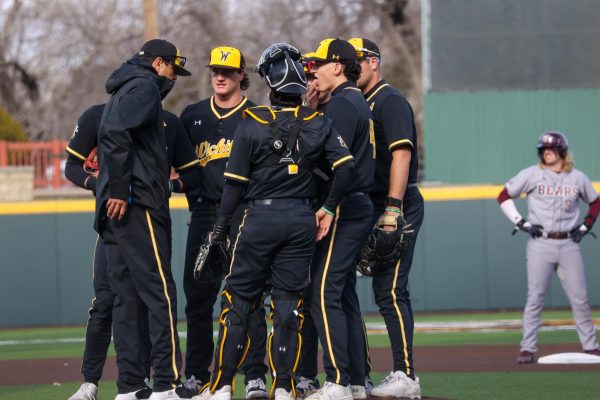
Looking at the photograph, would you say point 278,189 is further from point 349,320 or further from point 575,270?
point 575,270

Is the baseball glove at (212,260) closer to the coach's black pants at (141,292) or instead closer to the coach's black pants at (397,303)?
the coach's black pants at (141,292)

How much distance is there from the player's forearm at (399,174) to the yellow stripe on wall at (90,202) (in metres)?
8.54

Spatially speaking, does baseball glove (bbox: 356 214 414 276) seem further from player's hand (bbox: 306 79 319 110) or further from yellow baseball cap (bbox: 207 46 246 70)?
yellow baseball cap (bbox: 207 46 246 70)

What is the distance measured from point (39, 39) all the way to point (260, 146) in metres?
29.0

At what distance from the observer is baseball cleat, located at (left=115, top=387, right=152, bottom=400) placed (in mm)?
6996

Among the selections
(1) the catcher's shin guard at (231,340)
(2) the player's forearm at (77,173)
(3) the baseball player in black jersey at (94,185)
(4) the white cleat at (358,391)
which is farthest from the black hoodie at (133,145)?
(4) the white cleat at (358,391)

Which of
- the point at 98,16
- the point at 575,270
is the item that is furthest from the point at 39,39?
the point at 575,270

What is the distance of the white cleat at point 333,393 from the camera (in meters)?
6.67

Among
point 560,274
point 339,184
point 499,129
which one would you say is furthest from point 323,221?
point 499,129

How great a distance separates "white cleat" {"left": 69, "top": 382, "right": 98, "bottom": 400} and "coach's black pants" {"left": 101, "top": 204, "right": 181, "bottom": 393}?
37 cm

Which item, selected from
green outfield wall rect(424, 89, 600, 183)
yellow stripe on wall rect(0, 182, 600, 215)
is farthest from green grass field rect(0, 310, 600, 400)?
green outfield wall rect(424, 89, 600, 183)

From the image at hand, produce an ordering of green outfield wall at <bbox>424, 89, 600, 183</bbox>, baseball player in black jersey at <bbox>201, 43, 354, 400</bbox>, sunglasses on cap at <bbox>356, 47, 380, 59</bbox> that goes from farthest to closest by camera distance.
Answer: green outfield wall at <bbox>424, 89, 600, 183</bbox> < sunglasses on cap at <bbox>356, 47, 380, 59</bbox> < baseball player in black jersey at <bbox>201, 43, 354, 400</bbox>

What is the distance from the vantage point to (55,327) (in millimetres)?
15734

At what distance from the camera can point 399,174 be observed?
23.9 feet
